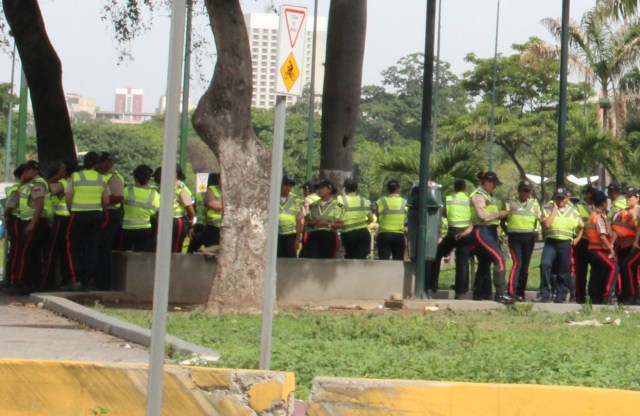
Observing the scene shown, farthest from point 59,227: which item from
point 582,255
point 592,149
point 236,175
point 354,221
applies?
point 592,149

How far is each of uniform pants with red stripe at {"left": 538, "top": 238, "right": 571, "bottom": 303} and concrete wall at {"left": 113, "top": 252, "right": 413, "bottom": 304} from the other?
1828 millimetres

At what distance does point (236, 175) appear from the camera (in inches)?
609

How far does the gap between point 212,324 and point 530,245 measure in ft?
19.6

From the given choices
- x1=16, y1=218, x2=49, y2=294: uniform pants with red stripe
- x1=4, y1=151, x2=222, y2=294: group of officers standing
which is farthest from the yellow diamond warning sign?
x1=16, y1=218, x2=49, y2=294: uniform pants with red stripe

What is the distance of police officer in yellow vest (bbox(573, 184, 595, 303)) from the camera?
18500 millimetres

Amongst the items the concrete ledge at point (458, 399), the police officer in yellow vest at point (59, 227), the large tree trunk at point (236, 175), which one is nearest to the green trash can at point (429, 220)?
the large tree trunk at point (236, 175)

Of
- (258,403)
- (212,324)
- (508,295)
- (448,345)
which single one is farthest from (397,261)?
(258,403)

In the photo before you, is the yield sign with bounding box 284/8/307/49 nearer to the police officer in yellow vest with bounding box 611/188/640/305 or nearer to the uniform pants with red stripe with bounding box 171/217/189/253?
the uniform pants with red stripe with bounding box 171/217/189/253

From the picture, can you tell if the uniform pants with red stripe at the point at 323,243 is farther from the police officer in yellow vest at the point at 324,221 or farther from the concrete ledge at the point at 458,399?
the concrete ledge at the point at 458,399

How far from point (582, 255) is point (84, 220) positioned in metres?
6.89

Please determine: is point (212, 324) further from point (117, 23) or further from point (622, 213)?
point (117, 23)

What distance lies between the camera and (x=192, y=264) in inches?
683

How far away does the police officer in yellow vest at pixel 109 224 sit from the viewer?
17812 mm

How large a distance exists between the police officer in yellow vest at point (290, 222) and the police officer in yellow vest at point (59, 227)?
307 cm
